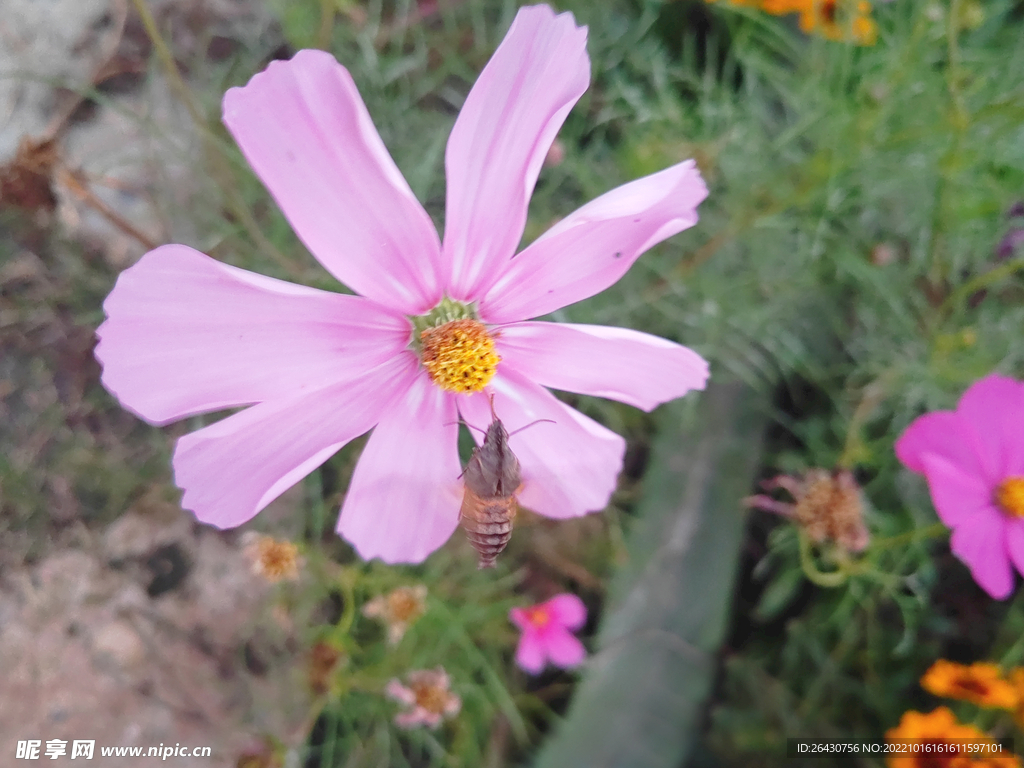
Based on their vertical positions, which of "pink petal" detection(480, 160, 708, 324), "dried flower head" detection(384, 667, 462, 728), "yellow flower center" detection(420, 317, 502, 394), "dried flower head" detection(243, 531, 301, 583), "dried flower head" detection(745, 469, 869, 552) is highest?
"pink petal" detection(480, 160, 708, 324)

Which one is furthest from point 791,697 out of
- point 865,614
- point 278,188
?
point 278,188

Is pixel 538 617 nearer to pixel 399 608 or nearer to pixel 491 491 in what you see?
pixel 399 608

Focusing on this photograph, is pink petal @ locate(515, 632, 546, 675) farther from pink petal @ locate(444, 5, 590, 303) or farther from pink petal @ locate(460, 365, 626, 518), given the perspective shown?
pink petal @ locate(444, 5, 590, 303)

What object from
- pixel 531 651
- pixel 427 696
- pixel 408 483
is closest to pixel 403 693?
pixel 427 696

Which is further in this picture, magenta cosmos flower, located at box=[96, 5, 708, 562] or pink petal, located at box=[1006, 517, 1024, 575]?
pink petal, located at box=[1006, 517, 1024, 575]

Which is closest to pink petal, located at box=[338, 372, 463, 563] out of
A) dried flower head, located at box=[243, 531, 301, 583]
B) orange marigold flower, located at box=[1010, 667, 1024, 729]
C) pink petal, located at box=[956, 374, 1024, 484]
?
dried flower head, located at box=[243, 531, 301, 583]

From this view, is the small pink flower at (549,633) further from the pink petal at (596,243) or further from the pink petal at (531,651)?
the pink petal at (596,243)
